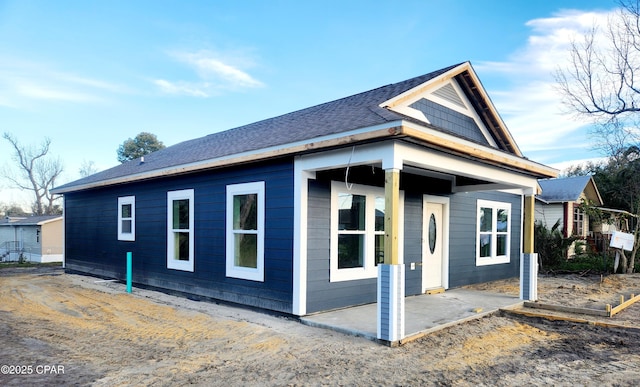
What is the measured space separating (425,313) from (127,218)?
7.84 meters

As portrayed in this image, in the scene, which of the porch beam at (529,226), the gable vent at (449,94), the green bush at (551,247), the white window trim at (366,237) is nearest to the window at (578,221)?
the green bush at (551,247)

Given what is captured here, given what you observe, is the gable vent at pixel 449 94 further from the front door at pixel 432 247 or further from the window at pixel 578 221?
the window at pixel 578 221

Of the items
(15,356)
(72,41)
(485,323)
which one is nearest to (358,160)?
(485,323)

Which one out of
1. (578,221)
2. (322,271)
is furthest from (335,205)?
(578,221)

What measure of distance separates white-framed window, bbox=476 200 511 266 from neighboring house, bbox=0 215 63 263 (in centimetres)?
2315

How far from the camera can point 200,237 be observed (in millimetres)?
8102

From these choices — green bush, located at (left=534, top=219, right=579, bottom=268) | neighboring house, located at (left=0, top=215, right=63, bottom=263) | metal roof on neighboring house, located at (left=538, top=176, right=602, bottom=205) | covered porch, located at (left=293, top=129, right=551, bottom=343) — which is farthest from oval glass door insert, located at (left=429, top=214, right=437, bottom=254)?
neighboring house, located at (left=0, top=215, right=63, bottom=263)

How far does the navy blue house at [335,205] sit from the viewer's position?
5801 millimetres

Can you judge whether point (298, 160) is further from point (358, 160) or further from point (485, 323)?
point (485, 323)

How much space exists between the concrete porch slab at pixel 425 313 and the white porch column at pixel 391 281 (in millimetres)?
273

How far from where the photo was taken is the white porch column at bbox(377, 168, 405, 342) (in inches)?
193

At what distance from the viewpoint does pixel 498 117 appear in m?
9.50

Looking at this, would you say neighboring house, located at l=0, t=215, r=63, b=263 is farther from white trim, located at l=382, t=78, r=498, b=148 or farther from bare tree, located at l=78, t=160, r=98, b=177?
white trim, located at l=382, t=78, r=498, b=148

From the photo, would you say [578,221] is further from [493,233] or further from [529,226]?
[529,226]
